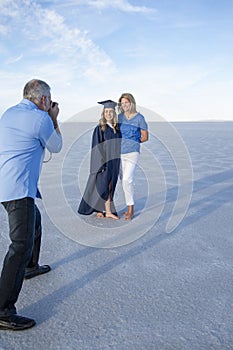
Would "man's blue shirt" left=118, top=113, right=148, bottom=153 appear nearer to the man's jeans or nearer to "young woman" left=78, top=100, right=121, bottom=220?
"young woman" left=78, top=100, right=121, bottom=220

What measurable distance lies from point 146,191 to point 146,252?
292cm

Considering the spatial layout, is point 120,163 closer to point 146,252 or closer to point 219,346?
point 146,252

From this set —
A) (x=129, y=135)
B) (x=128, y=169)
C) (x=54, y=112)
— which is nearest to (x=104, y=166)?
(x=128, y=169)

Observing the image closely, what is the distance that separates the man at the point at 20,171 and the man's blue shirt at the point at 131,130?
7.69ft

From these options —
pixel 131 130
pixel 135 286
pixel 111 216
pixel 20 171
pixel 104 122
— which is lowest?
pixel 135 286

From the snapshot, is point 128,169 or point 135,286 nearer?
point 135,286

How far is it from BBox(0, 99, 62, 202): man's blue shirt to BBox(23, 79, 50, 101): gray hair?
46 mm

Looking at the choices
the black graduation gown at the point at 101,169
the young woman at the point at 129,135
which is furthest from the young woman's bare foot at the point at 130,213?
the black graduation gown at the point at 101,169

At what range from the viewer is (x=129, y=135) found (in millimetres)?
4645

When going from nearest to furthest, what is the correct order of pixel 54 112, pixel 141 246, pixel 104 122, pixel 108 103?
pixel 54 112, pixel 141 246, pixel 108 103, pixel 104 122

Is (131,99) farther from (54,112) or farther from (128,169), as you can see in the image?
(54,112)

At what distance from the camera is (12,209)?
7.45ft

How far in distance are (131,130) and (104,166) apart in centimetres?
63

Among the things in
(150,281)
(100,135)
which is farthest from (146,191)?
(150,281)
